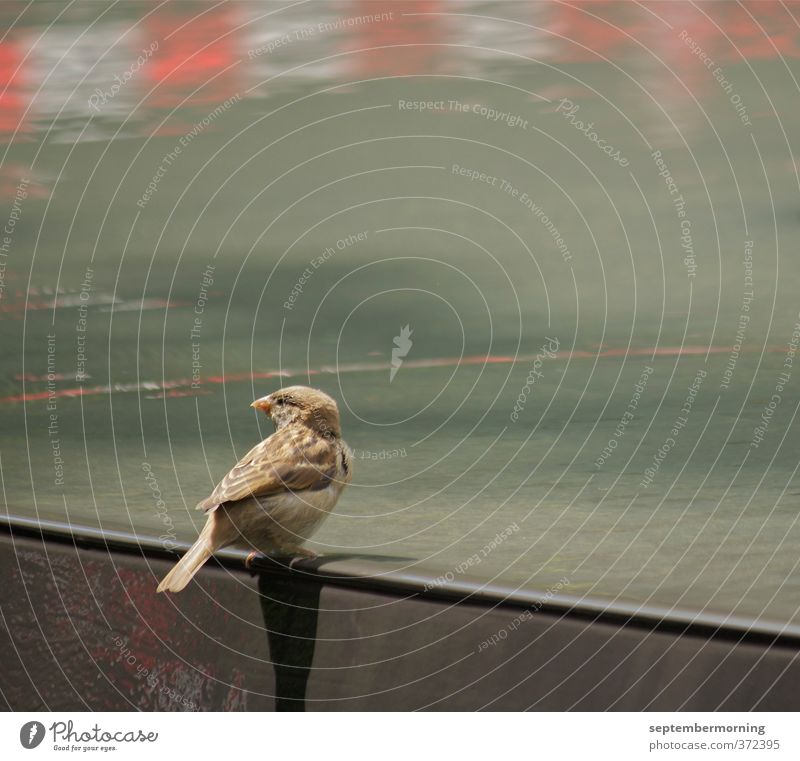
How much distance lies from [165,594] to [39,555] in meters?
0.26

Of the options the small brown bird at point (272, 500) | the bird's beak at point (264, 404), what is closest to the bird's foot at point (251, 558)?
the small brown bird at point (272, 500)

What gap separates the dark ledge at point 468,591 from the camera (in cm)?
127

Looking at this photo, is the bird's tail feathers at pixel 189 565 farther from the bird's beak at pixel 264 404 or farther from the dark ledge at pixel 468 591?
the bird's beak at pixel 264 404

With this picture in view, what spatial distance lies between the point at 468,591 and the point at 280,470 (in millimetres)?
285

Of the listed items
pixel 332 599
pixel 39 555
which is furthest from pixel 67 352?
pixel 332 599

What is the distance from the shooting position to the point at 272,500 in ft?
5.08

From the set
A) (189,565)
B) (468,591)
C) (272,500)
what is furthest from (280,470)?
(468,591)

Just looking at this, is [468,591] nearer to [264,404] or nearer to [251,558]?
[251,558]

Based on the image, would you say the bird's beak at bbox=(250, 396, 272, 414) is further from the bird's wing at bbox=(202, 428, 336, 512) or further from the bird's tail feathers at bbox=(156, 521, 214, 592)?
the bird's tail feathers at bbox=(156, 521, 214, 592)

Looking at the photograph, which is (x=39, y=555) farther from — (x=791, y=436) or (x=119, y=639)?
(x=791, y=436)

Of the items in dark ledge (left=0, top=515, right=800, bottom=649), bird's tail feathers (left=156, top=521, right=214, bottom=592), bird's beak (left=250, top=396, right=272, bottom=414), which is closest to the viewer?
dark ledge (left=0, top=515, right=800, bottom=649)

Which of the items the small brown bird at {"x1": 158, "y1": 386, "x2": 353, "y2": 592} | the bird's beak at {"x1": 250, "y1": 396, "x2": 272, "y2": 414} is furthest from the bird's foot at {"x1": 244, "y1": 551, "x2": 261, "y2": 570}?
the bird's beak at {"x1": 250, "y1": 396, "x2": 272, "y2": 414}

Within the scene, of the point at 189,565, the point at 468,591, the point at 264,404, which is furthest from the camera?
the point at 264,404

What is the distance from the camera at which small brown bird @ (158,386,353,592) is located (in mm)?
1539
